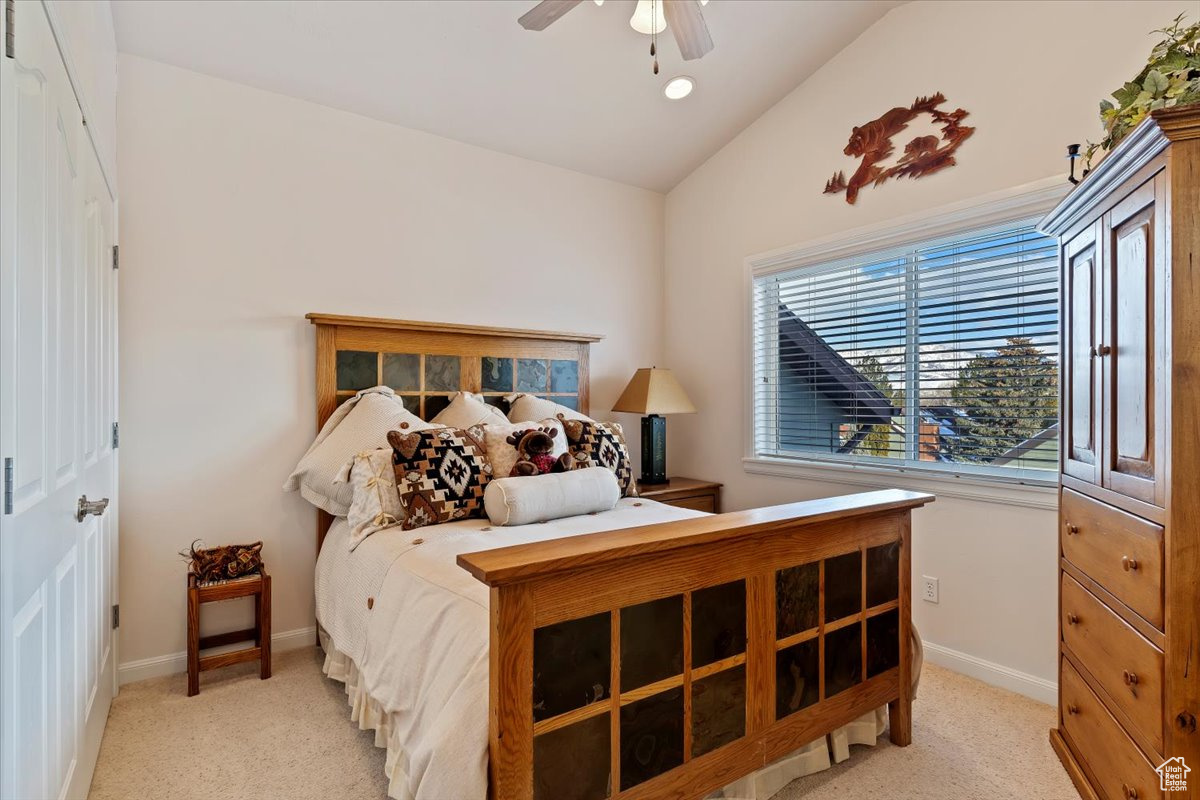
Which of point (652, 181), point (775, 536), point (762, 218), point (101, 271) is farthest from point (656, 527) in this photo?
point (652, 181)

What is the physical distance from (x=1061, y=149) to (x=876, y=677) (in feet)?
7.03

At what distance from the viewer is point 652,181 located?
164 inches

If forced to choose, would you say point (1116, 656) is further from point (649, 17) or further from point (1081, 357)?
point (649, 17)

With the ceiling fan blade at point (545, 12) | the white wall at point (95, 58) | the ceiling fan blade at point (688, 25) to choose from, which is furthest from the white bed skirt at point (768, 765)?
the ceiling fan blade at point (688, 25)

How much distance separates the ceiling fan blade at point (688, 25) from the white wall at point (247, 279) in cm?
157

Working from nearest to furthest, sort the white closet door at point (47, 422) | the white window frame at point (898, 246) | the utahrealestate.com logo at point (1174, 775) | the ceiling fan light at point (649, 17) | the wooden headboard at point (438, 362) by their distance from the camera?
the white closet door at point (47, 422), the utahrealestate.com logo at point (1174, 775), the ceiling fan light at point (649, 17), the white window frame at point (898, 246), the wooden headboard at point (438, 362)

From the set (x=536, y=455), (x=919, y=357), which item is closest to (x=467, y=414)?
(x=536, y=455)

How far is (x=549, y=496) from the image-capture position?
250cm

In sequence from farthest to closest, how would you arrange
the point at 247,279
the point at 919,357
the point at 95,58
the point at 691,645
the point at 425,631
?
the point at 919,357
the point at 247,279
the point at 95,58
the point at 425,631
the point at 691,645

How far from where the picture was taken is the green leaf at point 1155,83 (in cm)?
132

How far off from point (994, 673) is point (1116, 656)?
138 cm

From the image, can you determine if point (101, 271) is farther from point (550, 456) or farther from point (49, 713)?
point (550, 456)

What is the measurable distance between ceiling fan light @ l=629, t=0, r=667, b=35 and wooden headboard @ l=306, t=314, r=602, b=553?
5.54ft

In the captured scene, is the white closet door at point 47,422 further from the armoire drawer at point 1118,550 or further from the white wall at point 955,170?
the white wall at point 955,170
